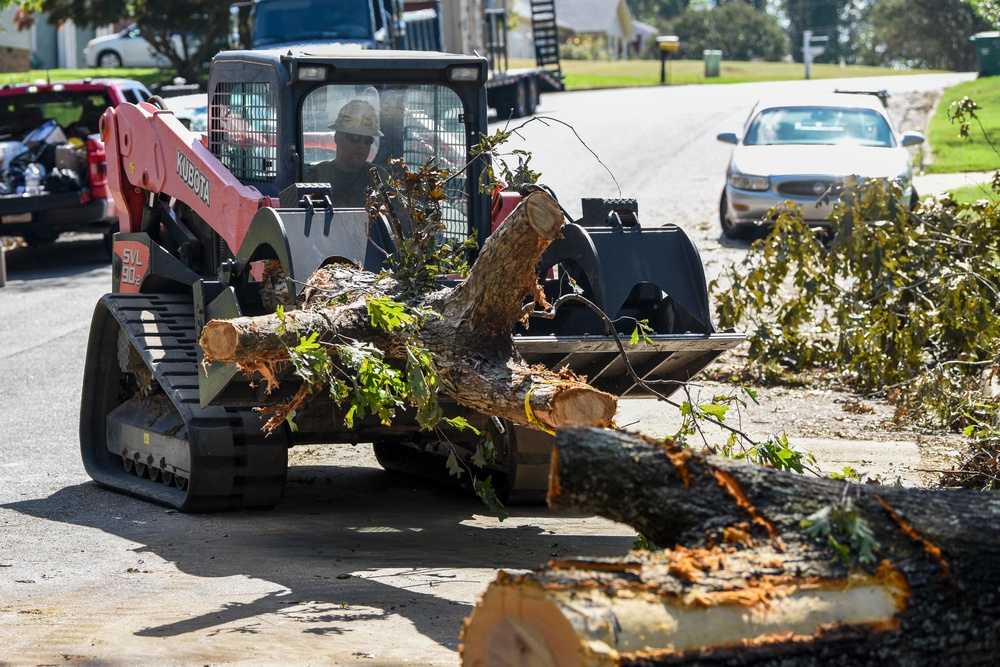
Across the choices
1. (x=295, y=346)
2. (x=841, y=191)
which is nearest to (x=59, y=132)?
(x=841, y=191)

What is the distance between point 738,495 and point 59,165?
→ 14789 millimetres

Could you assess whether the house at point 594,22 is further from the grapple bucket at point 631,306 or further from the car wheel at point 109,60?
the grapple bucket at point 631,306

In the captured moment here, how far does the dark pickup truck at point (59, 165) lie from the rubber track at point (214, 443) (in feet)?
31.2

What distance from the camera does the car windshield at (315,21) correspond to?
1972 cm

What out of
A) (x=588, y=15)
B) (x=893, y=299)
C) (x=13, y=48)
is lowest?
(x=893, y=299)

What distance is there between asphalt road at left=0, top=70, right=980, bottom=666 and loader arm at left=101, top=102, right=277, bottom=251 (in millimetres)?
1693

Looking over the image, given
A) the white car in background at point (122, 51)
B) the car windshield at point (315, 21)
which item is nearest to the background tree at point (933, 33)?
the white car in background at point (122, 51)

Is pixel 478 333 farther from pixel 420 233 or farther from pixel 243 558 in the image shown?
pixel 243 558

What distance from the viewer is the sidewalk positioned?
19.9 m

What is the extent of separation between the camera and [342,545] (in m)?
7.07

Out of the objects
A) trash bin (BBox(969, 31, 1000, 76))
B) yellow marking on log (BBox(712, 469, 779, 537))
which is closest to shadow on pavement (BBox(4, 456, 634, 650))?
yellow marking on log (BBox(712, 469, 779, 537))

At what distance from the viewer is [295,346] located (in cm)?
576

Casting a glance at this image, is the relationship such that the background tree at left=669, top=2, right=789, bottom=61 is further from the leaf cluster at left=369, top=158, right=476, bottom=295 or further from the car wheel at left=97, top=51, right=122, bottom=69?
the leaf cluster at left=369, top=158, right=476, bottom=295

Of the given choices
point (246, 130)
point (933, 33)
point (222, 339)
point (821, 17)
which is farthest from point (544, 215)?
point (821, 17)
